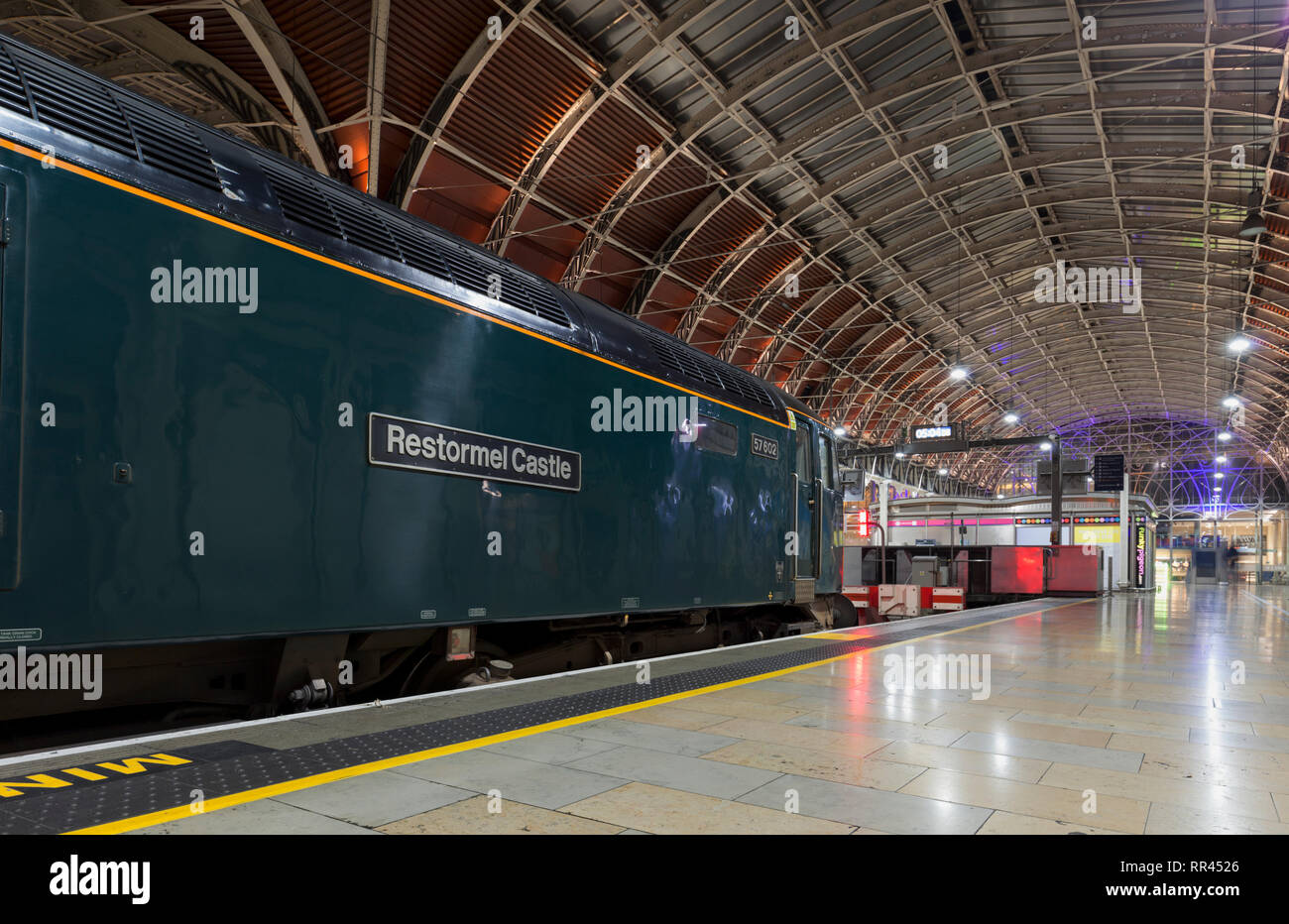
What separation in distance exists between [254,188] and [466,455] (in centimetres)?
209

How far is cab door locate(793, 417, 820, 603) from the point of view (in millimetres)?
11133

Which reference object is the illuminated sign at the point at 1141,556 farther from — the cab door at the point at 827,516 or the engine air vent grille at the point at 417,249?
the engine air vent grille at the point at 417,249

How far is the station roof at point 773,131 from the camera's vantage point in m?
15.9

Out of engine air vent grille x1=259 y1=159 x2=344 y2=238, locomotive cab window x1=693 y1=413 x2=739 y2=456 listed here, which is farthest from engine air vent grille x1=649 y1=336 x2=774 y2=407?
engine air vent grille x1=259 y1=159 x2=344 y2=238

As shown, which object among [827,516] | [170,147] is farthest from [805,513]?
[170,147]

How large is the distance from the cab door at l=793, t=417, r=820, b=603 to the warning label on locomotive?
4993 mm

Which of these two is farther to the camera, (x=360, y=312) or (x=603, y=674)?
(x=603, y=674)

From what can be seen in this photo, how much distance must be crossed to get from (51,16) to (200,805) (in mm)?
15937

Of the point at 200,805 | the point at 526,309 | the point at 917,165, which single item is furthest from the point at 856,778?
the point at 917,165

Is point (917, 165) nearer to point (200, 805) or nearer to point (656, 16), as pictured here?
point (656, 16)

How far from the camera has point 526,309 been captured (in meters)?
6.58

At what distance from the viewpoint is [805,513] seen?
37.3 ft

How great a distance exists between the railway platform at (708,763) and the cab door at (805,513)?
4.03 m

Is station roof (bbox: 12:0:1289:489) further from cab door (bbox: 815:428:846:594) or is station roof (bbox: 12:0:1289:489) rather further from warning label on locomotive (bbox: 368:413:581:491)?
warning label on locomotive (bbox: 368:413:581:491)
